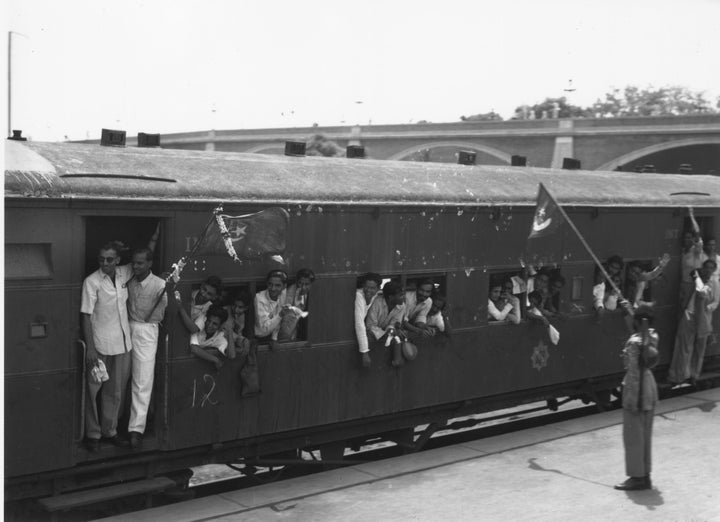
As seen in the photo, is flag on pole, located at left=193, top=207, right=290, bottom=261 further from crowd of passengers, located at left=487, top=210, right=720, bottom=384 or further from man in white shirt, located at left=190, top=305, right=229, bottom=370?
crowd of passengers, located at left=487, top=210, right=720, bottom=384

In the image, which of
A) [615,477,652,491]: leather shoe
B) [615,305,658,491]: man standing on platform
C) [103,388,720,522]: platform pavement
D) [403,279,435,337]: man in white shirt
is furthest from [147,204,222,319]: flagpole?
[615,477,652,491]: leather shoe

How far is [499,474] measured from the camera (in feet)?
27.3

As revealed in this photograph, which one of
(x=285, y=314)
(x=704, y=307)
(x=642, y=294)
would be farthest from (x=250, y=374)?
(x=704, y=307)

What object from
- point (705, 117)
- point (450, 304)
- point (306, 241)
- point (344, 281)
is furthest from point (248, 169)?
point (705, 117)

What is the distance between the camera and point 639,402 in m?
7.80

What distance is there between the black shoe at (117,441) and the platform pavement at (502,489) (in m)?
0.54

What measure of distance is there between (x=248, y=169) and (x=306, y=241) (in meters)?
0.82

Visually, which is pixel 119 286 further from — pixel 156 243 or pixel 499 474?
pixel 499 474

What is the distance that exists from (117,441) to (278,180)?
2607mm

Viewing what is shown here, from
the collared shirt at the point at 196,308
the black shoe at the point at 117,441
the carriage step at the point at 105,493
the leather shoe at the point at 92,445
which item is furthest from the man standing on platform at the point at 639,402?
the leather shoe at the point at 92,445

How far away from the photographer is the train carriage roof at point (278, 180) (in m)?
6.72

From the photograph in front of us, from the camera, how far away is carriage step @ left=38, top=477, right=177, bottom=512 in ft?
21.9

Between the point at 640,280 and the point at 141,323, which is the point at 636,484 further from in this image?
the point at 141,323

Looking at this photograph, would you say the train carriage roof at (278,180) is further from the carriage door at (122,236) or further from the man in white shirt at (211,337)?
the man in white shirt at (211,337)
